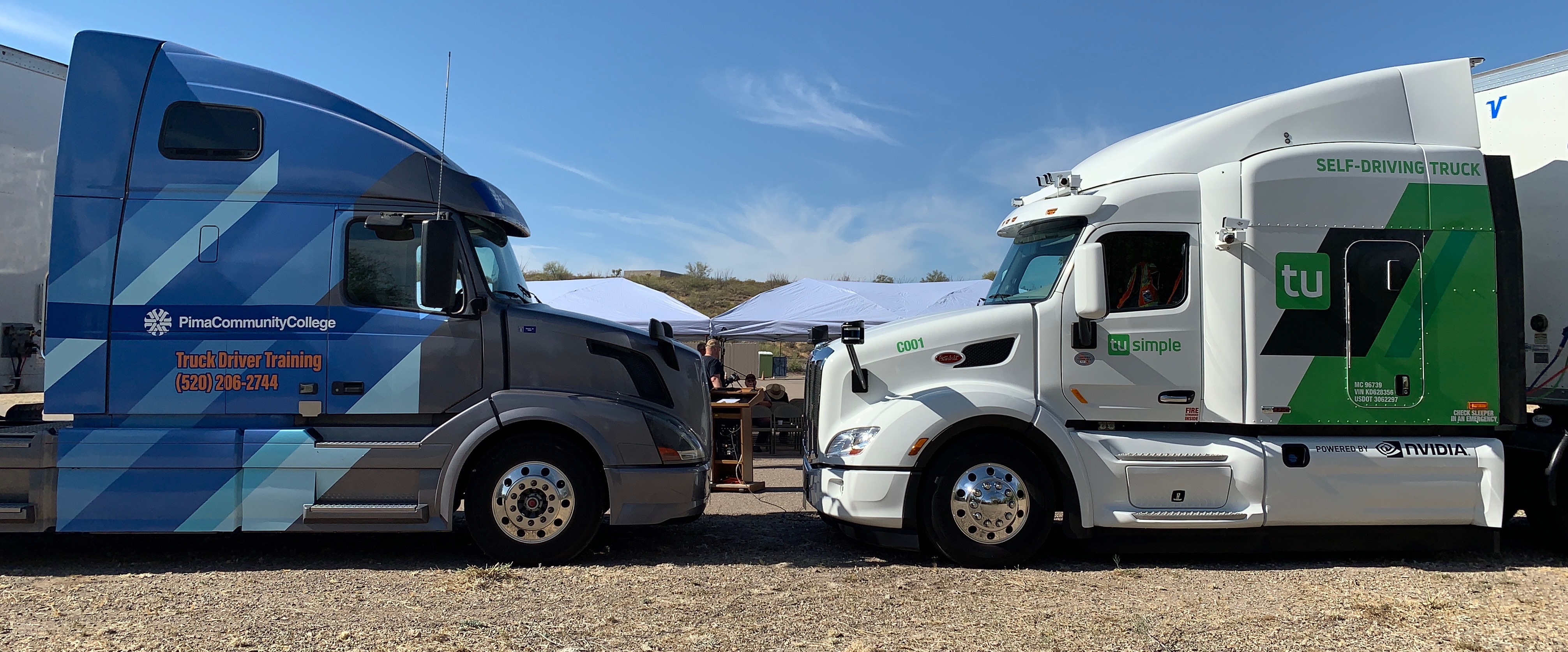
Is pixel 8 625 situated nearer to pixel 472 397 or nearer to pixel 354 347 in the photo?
pixel 354 347

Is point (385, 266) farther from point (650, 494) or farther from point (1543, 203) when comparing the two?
point (1543, 203)

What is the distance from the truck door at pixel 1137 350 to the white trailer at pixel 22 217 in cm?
704

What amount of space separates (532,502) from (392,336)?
4.71 ft

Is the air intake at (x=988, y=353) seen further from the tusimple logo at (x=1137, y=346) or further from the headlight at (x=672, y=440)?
the headlight at (x=672, y=440)

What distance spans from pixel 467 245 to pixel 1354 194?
242 inches

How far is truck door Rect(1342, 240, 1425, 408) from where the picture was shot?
6.05 metres

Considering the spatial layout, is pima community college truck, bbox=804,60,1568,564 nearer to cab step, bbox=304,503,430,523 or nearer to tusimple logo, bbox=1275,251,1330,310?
tusimple logo, bbox=1275,251,1330,310

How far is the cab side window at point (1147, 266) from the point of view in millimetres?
6098

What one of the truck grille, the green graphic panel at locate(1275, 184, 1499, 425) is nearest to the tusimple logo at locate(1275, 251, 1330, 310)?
the green graphic panel at locate(1275, 184, 1499, 425)

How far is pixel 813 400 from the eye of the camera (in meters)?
6.78

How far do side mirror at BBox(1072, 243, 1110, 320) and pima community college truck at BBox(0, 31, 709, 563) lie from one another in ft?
10.1

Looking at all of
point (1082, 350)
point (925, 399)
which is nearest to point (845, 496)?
point (925, 399)

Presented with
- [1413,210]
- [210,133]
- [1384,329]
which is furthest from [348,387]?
[1413,210]

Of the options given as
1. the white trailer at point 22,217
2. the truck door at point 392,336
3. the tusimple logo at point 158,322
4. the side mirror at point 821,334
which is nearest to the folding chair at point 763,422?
the side mirror at point 821,334
